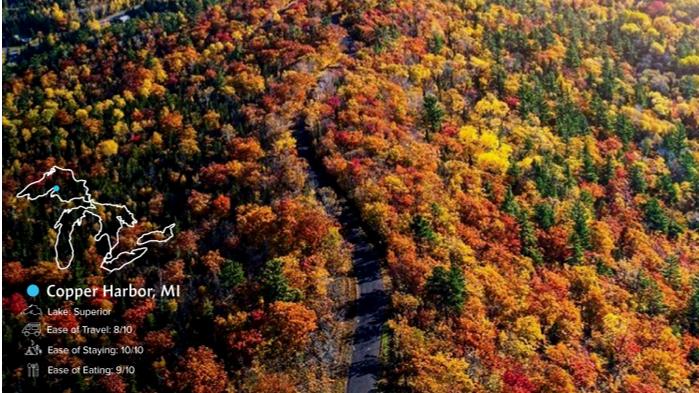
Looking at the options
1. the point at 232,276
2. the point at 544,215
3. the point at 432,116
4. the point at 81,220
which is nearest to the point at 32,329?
the point at 232,276

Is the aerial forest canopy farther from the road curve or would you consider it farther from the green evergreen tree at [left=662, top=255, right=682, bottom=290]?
the road curve

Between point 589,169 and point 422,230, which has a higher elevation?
point 422,230

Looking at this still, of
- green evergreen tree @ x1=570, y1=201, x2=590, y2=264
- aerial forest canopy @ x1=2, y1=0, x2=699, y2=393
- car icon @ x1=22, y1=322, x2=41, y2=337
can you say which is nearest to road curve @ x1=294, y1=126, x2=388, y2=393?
aerial forest canopy @ x1=2, y1=0, x2=699, y2=393

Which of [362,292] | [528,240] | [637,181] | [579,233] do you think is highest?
[362,292]

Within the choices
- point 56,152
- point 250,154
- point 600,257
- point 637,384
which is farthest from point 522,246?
point 56,152

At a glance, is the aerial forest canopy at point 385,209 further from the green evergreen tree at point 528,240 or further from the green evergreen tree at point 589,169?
Result: the green evergreen tree at point 589,169

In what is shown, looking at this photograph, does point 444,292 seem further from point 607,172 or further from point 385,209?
point 607,172

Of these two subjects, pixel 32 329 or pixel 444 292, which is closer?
pixel 32 329

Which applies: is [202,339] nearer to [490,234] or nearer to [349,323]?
[349,323]
